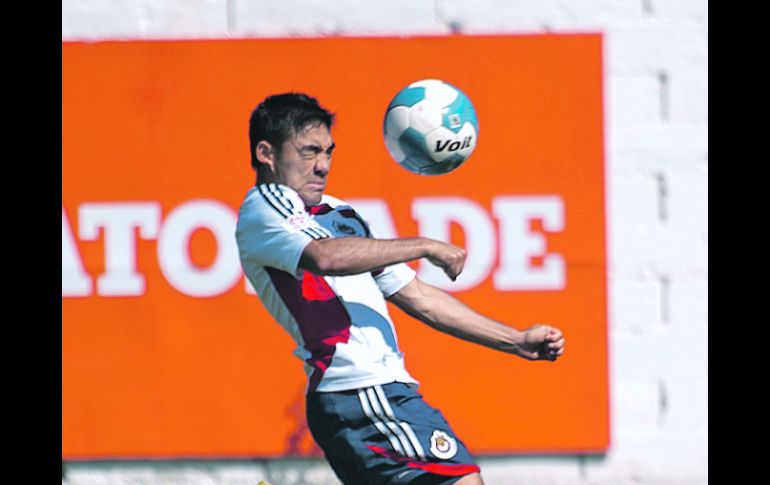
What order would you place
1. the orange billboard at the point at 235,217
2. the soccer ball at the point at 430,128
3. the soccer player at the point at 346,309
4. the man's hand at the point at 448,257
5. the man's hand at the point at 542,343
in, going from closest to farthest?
the man's hand at the point at 448,257
the soccer player at the point at 346,309
the man's hand at the point at 542,343
the soccer ball at the point at 430,128
the orange billboard at the point at 235,217

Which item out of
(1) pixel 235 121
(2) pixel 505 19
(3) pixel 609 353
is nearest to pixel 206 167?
(1) pixel 235 121

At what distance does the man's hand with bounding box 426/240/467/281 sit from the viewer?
3305 mm

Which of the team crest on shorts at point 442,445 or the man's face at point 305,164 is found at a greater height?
the man's face at point 305,164

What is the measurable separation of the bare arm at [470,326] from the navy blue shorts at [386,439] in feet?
1.15

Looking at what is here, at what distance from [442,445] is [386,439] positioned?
0.18 meters

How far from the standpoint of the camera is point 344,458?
12.0 feet

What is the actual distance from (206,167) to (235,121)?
0.72 ft

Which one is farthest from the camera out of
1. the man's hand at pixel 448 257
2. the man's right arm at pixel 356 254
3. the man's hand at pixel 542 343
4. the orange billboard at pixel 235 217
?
the orange billboard at pixel 235 217

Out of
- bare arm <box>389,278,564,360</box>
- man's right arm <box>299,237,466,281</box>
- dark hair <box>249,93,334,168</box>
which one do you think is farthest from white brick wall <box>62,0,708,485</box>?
man's right arm <box>299,237,466,281</box>

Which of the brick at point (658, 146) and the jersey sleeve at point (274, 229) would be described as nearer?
the jersey sleeve at point (274, 229)

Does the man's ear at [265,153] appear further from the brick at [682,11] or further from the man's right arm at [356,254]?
the brick at [682,11]

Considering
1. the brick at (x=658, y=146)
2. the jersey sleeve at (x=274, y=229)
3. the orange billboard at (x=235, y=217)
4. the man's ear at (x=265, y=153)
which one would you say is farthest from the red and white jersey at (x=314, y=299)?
the brick at (x=658, y=146)

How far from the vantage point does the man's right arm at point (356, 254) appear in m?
3.46

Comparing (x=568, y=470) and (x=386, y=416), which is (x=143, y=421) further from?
(x=568, y=470)
